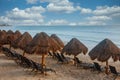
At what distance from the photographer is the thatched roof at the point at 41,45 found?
42.4 feet

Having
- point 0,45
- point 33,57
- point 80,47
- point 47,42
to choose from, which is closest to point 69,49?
point 80,47

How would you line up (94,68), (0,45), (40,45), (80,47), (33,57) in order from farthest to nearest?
(0,45) < (33,57) < (80,47) < (94,68) < (40,45)

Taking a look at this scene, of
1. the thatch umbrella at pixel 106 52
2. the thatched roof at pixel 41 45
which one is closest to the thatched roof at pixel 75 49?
the thatch umbrella at pixel 106 52

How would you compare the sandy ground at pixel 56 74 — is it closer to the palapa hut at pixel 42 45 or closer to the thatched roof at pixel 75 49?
the thatched roof at pixel 75 49

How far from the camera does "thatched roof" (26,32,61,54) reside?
12938 millimetres

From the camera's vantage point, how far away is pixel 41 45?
13.0 m

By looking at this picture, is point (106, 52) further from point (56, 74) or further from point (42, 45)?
point (42, 45)

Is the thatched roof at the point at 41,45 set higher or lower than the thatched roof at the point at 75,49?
higher

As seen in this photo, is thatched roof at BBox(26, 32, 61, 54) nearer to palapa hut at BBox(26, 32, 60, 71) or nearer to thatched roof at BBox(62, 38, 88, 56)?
palapa hut at BBox(26, 32, 60, 71)

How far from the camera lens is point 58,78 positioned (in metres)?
12.3

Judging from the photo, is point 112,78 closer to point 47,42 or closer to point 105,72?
point 105,72

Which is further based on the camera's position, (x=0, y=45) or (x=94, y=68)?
(x=0, y=45)

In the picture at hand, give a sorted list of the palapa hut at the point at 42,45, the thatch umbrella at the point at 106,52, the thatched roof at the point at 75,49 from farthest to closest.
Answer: the thatched roof at the point at 75,49
the thatch umbrella at the point at 106,52
the palapa hut at the point at 42,45

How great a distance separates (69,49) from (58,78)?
3.72 meters
